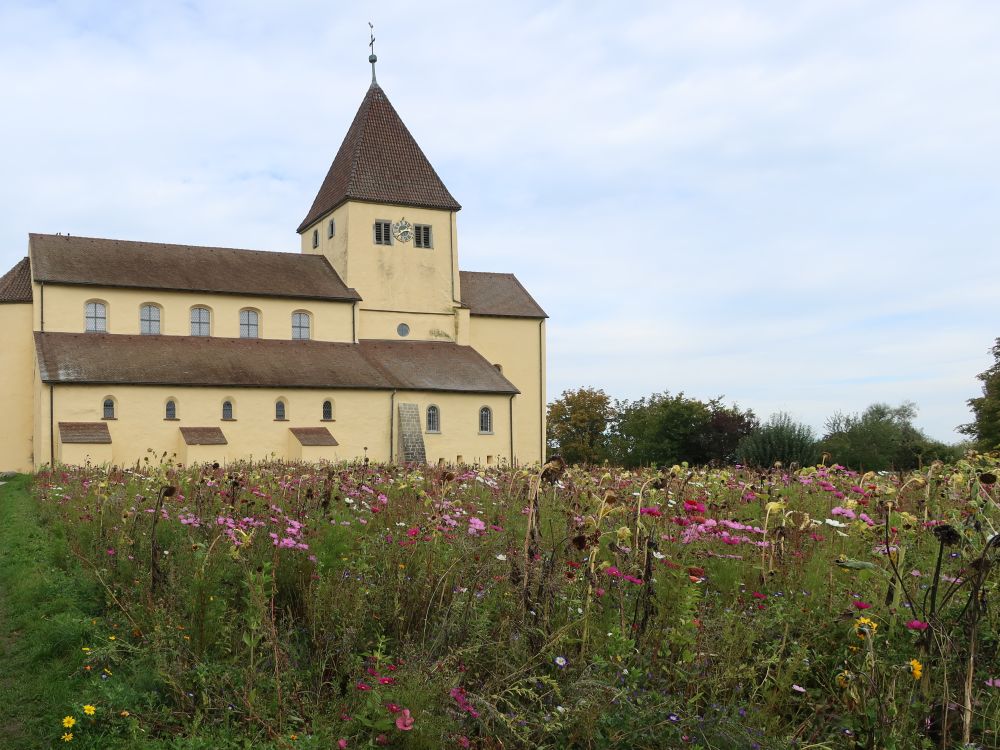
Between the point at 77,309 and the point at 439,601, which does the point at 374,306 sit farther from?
the point at 439,601

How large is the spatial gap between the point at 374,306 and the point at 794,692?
36.0 meters

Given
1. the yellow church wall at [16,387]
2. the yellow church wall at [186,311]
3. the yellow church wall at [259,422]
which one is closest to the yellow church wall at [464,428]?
the yellow church wall at [259,422]

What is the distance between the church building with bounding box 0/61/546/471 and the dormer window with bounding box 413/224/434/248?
2.0 inches

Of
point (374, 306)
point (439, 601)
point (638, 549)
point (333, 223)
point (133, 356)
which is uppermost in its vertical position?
point (333, 223)

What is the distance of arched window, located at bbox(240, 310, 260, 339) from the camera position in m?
37.1

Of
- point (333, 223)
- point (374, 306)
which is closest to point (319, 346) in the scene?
point (374, 306)

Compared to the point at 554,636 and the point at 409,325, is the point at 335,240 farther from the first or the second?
the point at 554,636

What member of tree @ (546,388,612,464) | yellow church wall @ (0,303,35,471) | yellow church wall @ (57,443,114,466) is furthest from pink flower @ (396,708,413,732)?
tree @ (546,388,612,464)

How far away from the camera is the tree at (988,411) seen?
1590 inches

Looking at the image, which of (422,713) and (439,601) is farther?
(439,601)

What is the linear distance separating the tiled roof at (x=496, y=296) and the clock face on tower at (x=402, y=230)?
166 inches

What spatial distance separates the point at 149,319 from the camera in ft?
115

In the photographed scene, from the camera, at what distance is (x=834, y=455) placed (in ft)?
93.1

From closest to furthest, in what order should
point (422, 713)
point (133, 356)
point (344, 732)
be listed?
point (422, 713) < point (344, 732) < point (133, 356)
